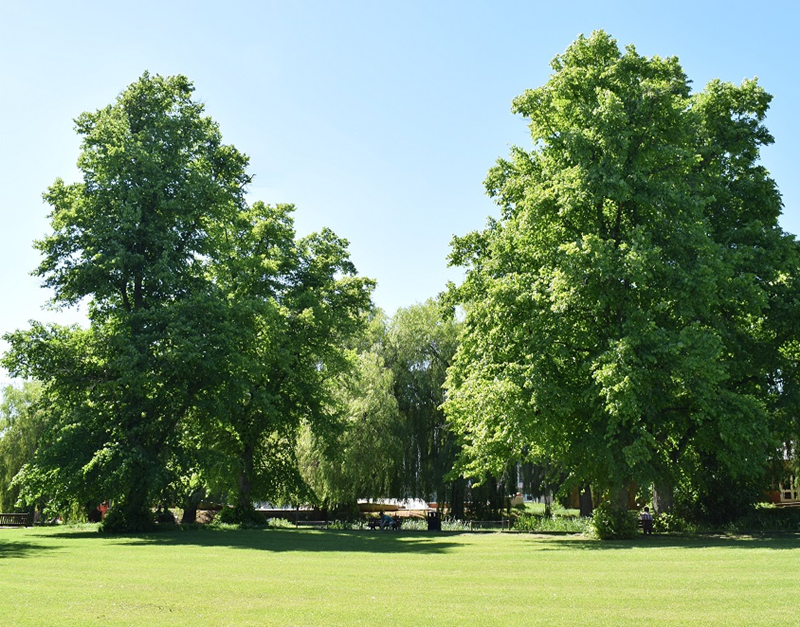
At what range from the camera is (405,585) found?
13.0 m

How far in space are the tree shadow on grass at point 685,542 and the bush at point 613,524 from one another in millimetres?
411

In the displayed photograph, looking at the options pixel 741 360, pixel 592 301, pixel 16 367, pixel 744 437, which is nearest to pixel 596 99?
pixel 592 301

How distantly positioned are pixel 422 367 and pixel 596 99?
21780mm

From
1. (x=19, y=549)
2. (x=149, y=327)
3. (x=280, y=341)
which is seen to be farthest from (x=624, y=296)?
(x=19, y=549)

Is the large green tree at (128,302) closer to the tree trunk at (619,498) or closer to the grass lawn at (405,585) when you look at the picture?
the grass lawn at (405,585)

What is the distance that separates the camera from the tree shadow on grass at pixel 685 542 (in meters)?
21.4

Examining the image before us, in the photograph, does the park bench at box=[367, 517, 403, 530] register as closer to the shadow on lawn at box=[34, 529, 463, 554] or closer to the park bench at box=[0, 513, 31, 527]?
the shadow on lawn at box=[34, 529, 463, 554]

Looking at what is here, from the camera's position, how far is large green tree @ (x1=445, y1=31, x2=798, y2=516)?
24766 millimetres

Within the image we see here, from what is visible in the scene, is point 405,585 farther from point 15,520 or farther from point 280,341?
point 15,520

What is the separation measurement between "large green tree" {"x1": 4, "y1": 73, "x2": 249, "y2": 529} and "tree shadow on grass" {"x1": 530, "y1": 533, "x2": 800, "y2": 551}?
15.8 meters

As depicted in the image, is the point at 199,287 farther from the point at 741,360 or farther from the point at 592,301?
the point at 741,360

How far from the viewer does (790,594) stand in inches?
447

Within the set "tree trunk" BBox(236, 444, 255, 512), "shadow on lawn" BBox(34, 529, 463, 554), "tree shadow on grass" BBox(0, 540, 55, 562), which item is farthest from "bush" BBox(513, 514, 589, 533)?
"tree shadow on grass" BBox(0, 540, 55, 562)

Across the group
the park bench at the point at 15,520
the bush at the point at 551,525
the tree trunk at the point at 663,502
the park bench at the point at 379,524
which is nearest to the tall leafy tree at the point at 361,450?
the park bench at the point at 379,524
